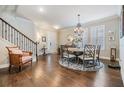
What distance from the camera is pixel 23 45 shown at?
6520 mm

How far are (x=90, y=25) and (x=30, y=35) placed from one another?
4238 millimetres

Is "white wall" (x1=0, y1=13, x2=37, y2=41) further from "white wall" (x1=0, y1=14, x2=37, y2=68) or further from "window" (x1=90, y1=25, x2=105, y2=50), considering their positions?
"window" (x1=90, y1=25, x2=105, y2=50)

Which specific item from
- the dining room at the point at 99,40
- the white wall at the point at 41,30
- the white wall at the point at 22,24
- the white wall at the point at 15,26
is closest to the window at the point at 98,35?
the dining room at the point at 99,40

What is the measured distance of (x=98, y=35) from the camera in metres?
6.88

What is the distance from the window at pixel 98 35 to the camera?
21.7 ft

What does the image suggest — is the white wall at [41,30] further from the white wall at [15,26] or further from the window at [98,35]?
the window at [98,35]

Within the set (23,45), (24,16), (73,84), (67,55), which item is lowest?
(73,84)

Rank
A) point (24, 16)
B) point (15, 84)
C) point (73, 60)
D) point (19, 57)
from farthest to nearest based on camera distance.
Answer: point (24, 16) < point (73, 60) < point (19, 57) < point (15, 84)

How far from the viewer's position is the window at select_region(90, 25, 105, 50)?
6602 millimetres

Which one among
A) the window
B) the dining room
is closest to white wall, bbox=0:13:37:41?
the dining room

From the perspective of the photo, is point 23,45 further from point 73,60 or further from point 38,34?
point 73,60

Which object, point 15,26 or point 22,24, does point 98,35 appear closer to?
point 22,24
